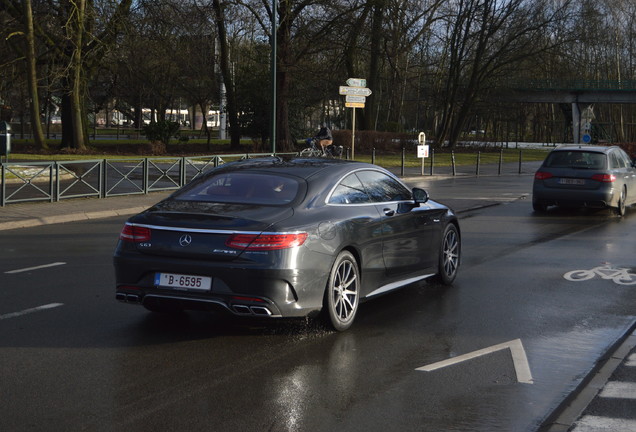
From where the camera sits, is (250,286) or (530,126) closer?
(250,286)

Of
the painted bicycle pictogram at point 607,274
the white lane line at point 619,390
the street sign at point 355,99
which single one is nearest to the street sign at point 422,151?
the street sign at point 355,99

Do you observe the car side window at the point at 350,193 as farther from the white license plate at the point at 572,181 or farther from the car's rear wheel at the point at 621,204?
the car's rear wheel at the point at 621,204

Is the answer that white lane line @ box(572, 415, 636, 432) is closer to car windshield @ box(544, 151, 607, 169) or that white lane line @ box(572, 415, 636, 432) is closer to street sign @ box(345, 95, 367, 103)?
car windshield @ box(544, 151, 607, 169)

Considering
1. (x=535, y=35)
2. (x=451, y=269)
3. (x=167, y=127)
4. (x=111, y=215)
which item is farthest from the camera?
(x=535, y=35)

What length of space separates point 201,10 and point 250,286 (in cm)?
3460

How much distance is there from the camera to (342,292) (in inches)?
305

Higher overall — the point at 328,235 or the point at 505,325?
the point at 328,235

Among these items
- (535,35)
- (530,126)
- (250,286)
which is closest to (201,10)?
(535,35)

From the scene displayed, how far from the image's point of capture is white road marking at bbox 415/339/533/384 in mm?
6451

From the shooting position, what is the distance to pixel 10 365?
255 inches

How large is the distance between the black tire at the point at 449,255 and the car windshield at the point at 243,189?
267cm

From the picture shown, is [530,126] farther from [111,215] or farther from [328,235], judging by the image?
[328,235]

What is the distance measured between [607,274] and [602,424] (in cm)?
619

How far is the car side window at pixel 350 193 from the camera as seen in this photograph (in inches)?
318
